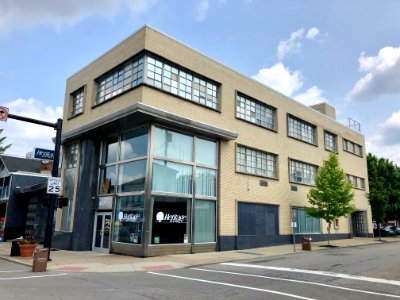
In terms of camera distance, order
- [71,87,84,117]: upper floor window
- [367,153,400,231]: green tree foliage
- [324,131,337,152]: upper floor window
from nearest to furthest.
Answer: [71,87,84,117]: upper floor window
[324,131,337,152]: upper floor window
[367,153,400,231]: green tree foliage

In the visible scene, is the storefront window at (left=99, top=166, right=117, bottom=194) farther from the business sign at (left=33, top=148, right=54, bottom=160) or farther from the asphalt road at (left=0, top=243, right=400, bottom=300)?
the asphalt road at (left=0, top=243, right=400, bottom=300)

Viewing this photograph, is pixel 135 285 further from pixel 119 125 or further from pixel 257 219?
pixel 257 219

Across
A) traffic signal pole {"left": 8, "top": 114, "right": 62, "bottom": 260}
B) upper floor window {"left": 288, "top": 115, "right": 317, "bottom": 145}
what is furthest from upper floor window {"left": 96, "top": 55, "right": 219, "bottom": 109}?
upper floor window {"left": 288, "top": 115, "right": 317, "bottom": 145}

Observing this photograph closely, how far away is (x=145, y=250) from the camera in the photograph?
17469 mm

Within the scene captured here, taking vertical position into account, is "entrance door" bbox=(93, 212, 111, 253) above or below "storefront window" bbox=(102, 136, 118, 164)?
below

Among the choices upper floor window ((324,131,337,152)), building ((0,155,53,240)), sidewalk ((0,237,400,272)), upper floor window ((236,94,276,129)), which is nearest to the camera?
sidewalk ((0,237,400,272))

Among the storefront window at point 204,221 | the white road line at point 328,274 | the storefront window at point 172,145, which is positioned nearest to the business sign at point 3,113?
the storefront window at point 172,145

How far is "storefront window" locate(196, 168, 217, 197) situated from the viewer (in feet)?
68.5

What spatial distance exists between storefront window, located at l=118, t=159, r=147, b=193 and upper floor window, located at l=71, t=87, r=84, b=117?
6364mm

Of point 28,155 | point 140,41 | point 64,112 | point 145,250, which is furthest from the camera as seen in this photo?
point 28,155

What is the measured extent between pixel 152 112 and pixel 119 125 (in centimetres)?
314

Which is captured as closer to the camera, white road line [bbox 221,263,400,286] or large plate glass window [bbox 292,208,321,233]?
white road line [bbox 221,263,400,286]

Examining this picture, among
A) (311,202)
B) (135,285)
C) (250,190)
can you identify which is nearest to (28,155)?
(250,190)

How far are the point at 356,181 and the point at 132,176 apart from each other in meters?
27.6
